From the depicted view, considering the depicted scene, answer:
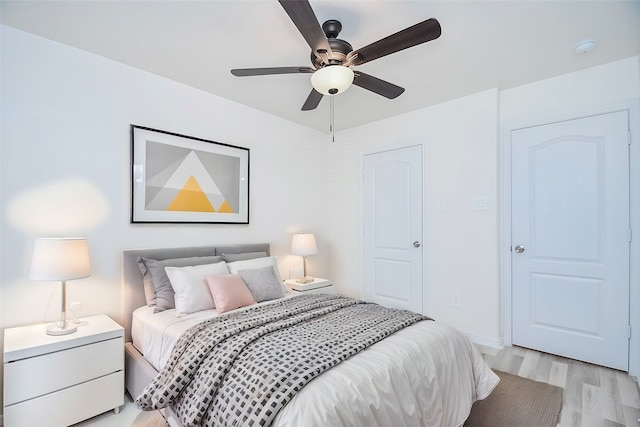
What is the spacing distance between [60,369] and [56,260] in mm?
635

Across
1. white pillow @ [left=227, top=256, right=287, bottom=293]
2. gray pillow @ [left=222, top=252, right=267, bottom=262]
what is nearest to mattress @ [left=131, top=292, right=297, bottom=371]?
white pillow @ [left=227, top=256, right=287, bottom=293]

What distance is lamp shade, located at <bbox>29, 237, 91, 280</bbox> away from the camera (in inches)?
72.7

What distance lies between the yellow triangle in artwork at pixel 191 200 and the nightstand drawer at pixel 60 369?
1200mm

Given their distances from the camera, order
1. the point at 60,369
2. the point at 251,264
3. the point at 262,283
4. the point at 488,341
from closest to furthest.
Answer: the point at 60,369, the point at 262,283, the point at 251,264, the point at 488,341

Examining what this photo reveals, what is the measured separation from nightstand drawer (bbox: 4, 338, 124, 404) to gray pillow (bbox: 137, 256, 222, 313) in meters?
0.36

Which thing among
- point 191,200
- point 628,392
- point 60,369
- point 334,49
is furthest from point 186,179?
point 628,392

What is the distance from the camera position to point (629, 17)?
1925mm

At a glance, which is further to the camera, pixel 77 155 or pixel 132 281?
pixel 132 281

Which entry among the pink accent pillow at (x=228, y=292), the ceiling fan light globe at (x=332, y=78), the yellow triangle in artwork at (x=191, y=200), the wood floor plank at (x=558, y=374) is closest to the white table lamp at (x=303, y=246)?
the yellow triangle in artwork at (x=191, y=200)

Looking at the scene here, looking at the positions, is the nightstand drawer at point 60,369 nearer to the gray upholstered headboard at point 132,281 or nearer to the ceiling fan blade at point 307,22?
the gray upholstered headboard at point 132,281

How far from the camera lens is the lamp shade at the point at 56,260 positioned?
1.85 metres

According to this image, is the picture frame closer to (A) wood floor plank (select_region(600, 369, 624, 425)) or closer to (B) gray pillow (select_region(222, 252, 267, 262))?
(B) gray pillow (select_region(222, 252, 267, 262))

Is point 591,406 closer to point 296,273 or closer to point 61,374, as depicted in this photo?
point 296,273

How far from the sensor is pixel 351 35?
2.09 meters
